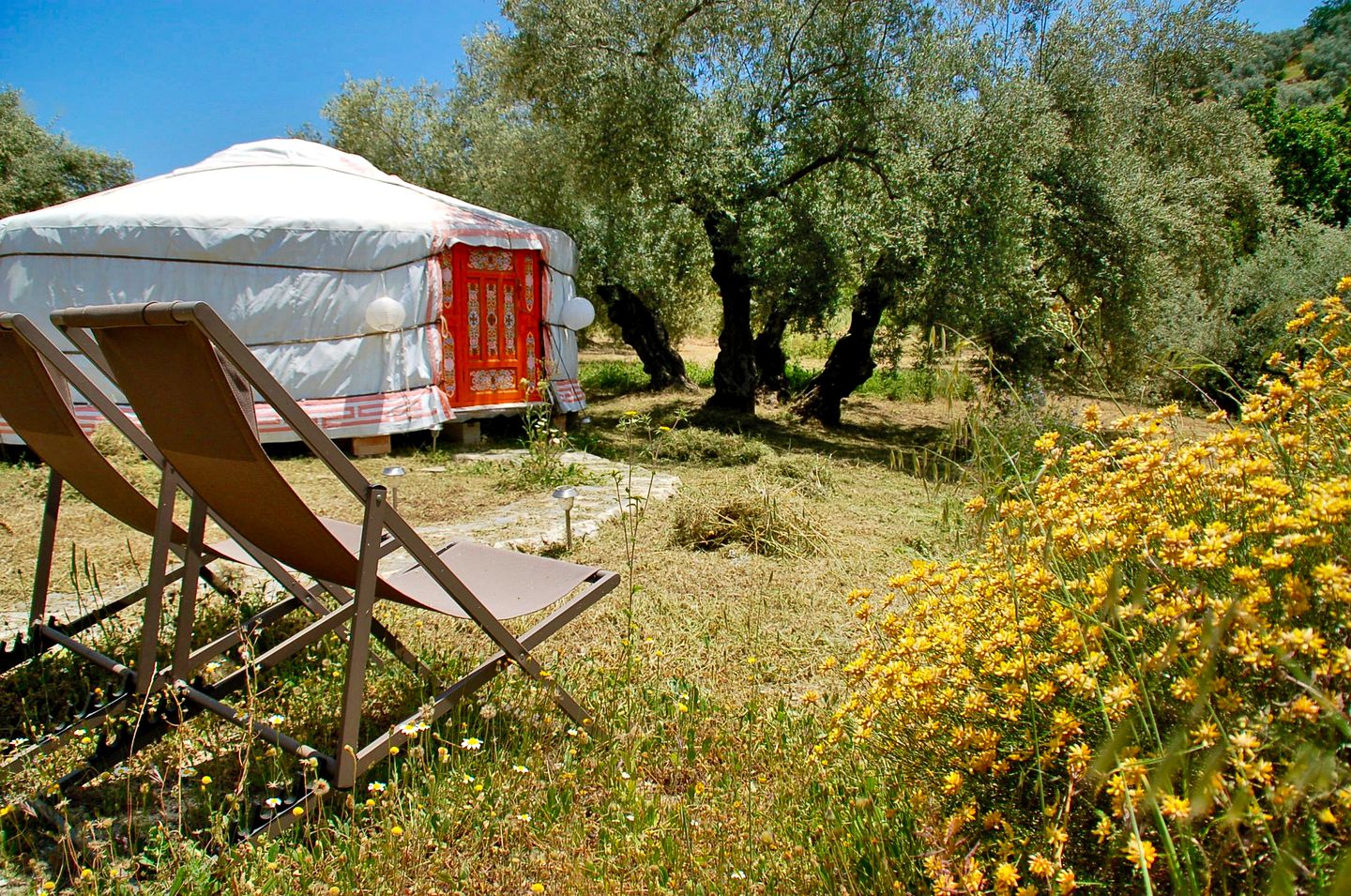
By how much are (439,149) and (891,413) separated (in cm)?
1095

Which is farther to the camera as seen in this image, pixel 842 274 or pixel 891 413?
pixel 891 413

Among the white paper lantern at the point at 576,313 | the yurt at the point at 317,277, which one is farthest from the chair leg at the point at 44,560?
the white paper lantern at the point at 576,313

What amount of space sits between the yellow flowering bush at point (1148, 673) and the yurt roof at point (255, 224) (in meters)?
6.95

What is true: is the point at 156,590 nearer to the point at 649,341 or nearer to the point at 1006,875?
the point at 1006,875

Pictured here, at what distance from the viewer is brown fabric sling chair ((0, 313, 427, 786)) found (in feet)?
6.29


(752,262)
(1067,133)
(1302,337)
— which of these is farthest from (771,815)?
(1067,133)

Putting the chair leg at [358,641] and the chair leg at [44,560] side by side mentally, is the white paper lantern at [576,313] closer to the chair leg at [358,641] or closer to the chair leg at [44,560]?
the chair leg at [44,560]

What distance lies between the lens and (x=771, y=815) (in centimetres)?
182

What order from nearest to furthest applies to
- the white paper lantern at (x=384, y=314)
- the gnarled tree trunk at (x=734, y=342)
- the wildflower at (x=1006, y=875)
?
the wildflower at (x=1006, y=875) < the white paper lantern at (x=384, y=314) < the gnarled tree trunk at (x=734, y=342)

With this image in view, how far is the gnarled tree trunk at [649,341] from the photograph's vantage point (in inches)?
494

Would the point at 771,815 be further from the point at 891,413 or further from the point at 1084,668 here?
the point at 891,413

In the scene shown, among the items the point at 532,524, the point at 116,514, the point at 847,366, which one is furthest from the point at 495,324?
the point at 116,514

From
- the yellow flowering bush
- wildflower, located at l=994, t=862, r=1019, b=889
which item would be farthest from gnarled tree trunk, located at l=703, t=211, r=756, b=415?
wildflower, located at l=994, t=862, r=1019, b=889

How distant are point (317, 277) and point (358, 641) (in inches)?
256
